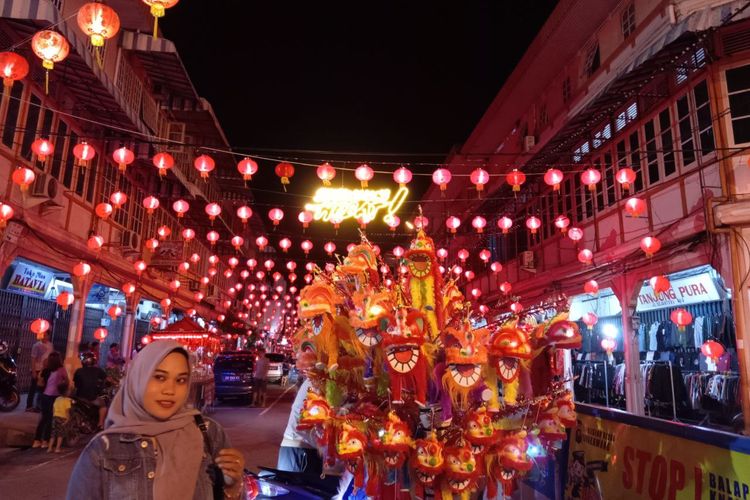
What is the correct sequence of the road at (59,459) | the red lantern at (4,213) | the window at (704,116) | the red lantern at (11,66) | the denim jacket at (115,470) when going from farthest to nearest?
the window at (704,116) < the red lantern at (4,213) < the red lantern at (11,66) < the road at (59,459) < the denim jacket at (115,470)

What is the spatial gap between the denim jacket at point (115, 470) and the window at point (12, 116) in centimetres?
1234

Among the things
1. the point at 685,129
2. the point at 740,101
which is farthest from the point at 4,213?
the point at 740,101

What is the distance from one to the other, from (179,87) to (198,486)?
2271 cm

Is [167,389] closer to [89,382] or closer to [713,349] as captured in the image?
[89,382]

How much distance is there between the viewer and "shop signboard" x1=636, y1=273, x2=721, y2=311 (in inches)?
477

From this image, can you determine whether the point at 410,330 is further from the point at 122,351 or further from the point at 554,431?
the point at 122,351

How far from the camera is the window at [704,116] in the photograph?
11.3m

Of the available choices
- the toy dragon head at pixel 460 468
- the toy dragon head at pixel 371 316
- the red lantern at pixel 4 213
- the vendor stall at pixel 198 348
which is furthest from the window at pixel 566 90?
the red lantern at pixel 4 213

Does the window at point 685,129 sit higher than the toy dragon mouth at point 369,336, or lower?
higher

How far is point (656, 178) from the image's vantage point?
1304 centimetres

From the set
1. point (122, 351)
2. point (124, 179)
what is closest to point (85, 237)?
point (124, 179)

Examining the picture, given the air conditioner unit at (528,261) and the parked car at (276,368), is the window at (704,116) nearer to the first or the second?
the air conditioner unit at (528,261)

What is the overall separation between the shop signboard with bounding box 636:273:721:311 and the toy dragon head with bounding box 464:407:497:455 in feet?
34.9

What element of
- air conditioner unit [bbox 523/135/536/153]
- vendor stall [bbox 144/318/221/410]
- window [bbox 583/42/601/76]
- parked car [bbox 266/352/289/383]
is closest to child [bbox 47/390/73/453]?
vendor stall [bbox 144/318/221/410]
